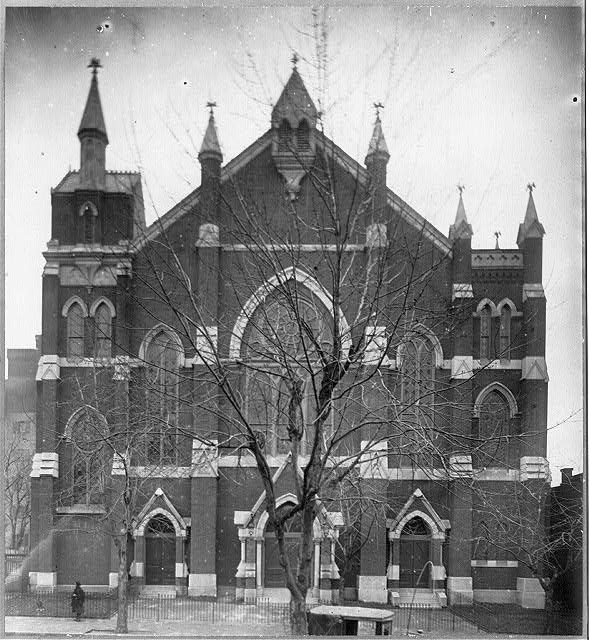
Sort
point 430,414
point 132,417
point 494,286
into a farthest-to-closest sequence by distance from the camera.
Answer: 1. point 494,286
2. point 132,417
3. point 430,414

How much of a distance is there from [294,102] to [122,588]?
781 centimetres

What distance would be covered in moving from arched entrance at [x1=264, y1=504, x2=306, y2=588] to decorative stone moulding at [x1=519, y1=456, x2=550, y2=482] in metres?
3.97

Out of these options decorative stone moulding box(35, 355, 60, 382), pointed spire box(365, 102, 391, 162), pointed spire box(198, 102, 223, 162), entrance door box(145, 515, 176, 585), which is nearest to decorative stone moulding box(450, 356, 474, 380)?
pointed spire box(365, 102, 391, 162)

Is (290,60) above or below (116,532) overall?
above

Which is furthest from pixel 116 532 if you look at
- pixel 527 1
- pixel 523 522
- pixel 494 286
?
pixel 527 1

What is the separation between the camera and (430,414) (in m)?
11.1

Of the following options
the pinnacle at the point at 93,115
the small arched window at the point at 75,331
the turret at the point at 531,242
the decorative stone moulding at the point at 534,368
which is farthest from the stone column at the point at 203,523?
the turret at the point at 531,242

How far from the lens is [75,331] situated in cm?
1377

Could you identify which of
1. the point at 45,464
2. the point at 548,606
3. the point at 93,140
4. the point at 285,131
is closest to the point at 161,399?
the point at 45,464

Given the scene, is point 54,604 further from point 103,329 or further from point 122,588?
point 103,329

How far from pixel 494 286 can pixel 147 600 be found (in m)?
8.02

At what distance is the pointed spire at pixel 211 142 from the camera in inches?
426

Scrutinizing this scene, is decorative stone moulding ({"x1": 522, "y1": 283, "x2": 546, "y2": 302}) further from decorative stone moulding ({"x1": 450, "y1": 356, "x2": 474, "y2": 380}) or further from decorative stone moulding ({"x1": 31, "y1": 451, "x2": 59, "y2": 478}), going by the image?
decorative stone moulding ({"x1": 31, "y1": 451, "x2": 59, "y2": 478})

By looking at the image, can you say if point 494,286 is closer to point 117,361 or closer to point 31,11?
point 117,361
